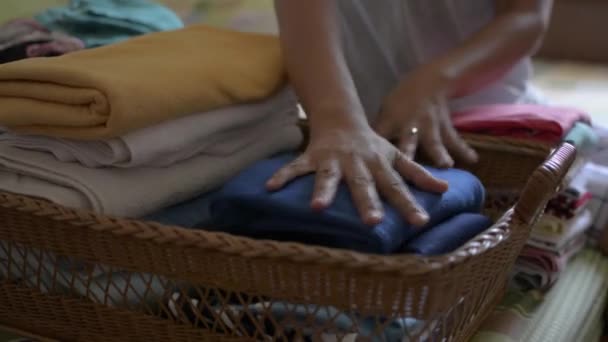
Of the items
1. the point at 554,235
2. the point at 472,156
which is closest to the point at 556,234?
the point at 554,235

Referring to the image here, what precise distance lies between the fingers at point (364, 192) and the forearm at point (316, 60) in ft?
0.28

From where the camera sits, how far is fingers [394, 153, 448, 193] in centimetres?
51

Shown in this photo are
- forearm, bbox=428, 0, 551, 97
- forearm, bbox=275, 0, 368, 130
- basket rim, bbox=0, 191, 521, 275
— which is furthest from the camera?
forearm, bbox=428, 0, 551, 97

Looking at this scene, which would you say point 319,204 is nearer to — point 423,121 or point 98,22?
point 423,121

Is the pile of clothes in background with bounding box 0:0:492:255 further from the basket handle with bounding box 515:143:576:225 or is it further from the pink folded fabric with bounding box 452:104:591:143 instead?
the pink folded fabric with bounding box 452:104:591:143

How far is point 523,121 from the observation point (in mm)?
683

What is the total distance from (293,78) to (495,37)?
0.91 ft

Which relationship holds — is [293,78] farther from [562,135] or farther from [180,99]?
[562,135]

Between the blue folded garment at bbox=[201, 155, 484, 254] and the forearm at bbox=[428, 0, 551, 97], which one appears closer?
the blue folded garment at bbox=[201, 155, 484, 254]

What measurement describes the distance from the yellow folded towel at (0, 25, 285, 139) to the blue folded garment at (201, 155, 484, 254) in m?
0.10

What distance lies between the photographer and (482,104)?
87 centimetres

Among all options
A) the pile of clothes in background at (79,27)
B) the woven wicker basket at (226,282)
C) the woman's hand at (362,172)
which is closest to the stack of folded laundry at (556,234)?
the woven wicker basket at (226,282)

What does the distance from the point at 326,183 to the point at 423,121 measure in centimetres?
24

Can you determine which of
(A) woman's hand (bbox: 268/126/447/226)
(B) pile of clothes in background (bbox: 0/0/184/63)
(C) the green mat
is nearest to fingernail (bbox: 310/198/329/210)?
(A) woman's hand (bbox: 268/126/447/226)
